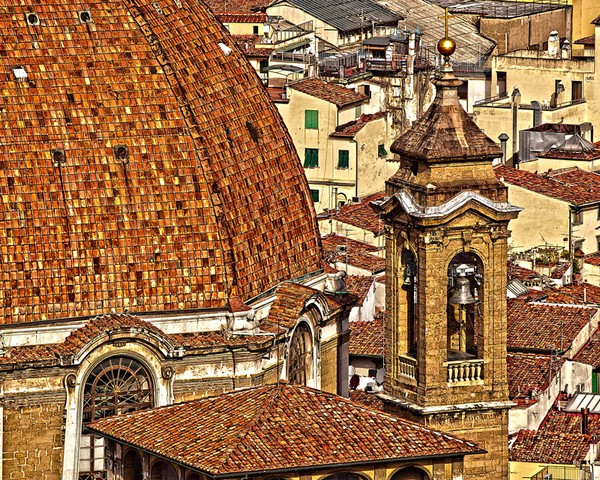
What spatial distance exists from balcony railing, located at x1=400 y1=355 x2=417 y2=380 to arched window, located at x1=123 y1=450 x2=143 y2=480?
473 centimetres

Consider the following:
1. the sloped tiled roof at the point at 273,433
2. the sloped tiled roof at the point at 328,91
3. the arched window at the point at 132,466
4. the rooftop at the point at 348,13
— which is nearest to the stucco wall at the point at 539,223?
the sloped tiled roof at the point at 328,91

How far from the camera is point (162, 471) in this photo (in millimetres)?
48938

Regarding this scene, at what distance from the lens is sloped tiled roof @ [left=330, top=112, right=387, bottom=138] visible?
9356cm

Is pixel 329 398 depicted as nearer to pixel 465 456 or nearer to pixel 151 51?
pixel 465 456

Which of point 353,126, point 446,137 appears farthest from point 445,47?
point 353,126

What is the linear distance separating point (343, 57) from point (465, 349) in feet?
173

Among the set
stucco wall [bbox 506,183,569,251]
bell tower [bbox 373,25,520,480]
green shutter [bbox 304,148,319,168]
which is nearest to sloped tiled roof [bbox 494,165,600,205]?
stucco wall [bbox 506,183,569,251]

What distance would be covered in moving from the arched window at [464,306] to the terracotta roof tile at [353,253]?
65.7 feet

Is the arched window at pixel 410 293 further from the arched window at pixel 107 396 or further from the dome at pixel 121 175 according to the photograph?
the arched window at pixel 107 396

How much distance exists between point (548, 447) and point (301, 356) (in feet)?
26.1

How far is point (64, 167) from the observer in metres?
52.2

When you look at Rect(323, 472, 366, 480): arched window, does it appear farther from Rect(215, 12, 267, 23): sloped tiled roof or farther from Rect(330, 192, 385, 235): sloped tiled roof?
Rect(215, 12, 267, 23): sloped tiled roof

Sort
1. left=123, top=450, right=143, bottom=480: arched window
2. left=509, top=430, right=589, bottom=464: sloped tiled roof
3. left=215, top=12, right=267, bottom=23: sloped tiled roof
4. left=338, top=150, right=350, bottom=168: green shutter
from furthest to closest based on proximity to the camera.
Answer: left=215, top=12, right=267, bottom=23: sloped tiled roof
left=338, top=150, right=350, bottom=168: green shutter
left=509, top=430, right=589, bottom=464: sloped tiled roof
left=123, top=450, right=143, bottom=480: arched window

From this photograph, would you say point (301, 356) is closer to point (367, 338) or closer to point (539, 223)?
point (367, 338)
